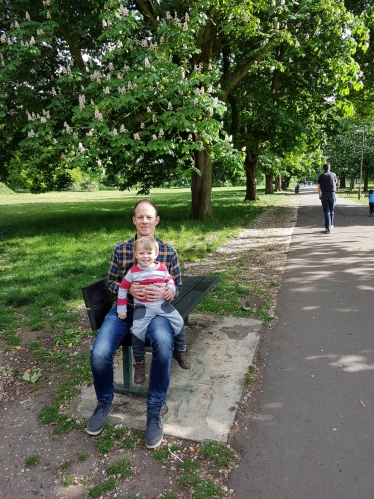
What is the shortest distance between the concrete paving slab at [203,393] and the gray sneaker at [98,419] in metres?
0.10

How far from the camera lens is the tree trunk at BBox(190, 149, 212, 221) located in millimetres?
13549

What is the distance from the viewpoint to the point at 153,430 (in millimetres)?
2721

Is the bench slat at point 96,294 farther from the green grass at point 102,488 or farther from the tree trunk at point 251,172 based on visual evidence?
the tree trunk at point 251,172

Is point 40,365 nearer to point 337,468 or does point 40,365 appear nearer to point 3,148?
point 337,468

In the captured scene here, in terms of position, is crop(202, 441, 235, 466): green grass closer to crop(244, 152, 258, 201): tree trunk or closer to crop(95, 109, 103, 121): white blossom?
crop(95, 109, 103, 121): white blossom

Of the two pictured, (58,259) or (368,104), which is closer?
(58,259)

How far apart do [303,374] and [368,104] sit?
18.5 metres

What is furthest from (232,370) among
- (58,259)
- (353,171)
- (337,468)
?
(353,171)

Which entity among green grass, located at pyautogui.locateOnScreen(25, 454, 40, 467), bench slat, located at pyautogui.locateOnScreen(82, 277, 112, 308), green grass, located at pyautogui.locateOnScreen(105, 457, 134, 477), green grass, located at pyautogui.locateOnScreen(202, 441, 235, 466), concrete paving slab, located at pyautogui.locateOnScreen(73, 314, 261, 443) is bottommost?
green grass, located at pyautogui.locateOnScreen(25, 454, 40, 467)

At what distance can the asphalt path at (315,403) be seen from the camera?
7.79 ft

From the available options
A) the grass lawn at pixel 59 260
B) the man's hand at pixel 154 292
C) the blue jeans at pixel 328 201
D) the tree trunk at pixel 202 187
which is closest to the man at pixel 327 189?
the blue jeans at pixel 328 201

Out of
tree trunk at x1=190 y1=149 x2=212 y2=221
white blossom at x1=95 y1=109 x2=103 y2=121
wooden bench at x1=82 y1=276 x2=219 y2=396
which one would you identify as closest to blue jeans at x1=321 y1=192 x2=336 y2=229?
tree trunk at x1=190 y1=149 x2=212 y2=221

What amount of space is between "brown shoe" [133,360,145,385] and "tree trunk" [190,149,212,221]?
10.7m

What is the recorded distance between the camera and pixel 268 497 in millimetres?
2256
